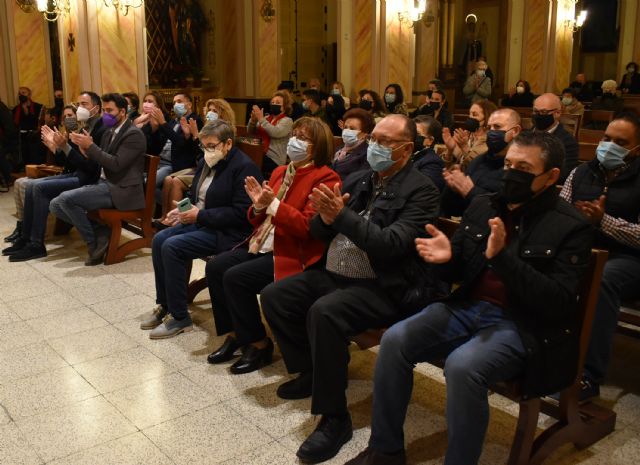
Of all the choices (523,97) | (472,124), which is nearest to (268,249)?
(472,124)

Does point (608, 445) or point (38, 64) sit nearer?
point (608, 445)

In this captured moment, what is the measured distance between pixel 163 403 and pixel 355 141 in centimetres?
219

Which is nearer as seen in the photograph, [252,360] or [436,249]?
[436,249]

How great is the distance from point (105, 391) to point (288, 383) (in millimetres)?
981

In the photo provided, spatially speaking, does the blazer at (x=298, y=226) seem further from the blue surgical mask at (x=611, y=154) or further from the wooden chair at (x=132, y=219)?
the wooden chair at (x=132, y=219)

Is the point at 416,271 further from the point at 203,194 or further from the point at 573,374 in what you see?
the point at 203,194

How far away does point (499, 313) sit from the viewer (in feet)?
9.33

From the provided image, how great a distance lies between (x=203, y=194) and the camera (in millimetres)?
4645

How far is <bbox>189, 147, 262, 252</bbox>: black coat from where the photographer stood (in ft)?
14.3

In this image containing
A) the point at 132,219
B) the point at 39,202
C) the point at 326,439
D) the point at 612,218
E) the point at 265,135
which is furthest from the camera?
the point at 265,135

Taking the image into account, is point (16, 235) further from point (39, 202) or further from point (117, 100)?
point (117, 100)

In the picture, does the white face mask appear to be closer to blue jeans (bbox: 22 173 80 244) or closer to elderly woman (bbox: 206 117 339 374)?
elderly woman (bbox: 206 117 339 374)

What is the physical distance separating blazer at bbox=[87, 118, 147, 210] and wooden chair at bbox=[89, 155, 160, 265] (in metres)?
0.06

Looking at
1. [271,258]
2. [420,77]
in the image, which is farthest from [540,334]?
[420,77]
